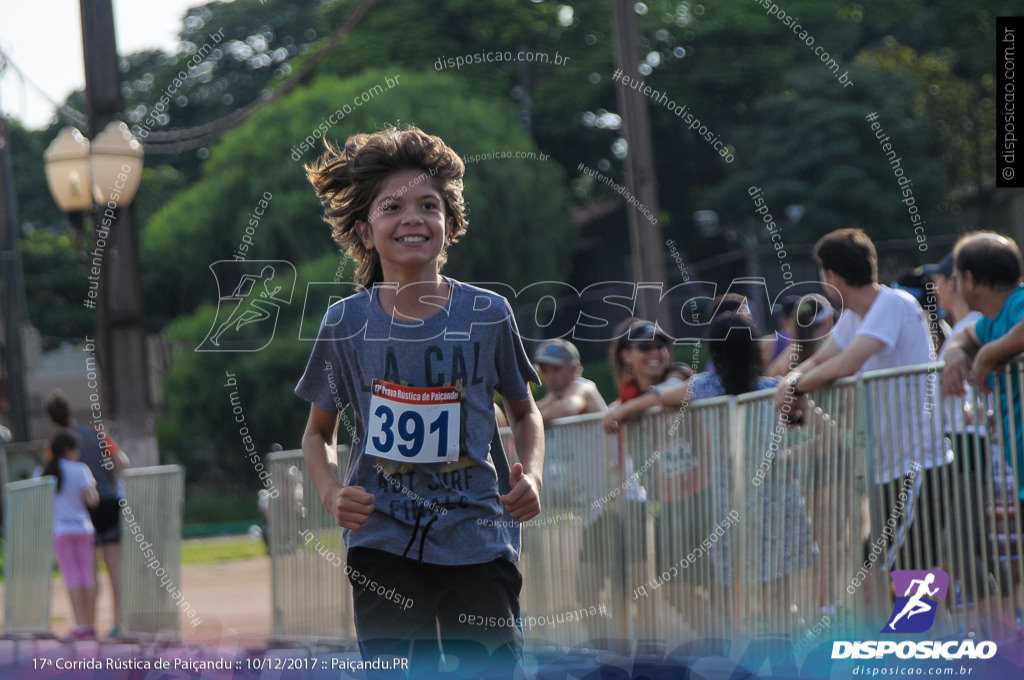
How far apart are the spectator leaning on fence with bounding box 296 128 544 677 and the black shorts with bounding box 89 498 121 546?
633 cm

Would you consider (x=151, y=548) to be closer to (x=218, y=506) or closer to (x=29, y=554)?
(x=29, y=554)

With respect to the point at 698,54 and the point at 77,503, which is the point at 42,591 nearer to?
the point at 77,503

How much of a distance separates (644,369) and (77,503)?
461 centimetres

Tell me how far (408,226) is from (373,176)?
179 mm

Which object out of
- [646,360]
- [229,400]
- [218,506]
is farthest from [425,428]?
[218,506]

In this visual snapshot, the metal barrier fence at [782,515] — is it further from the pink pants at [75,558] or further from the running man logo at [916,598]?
the pink pants at [75,558]

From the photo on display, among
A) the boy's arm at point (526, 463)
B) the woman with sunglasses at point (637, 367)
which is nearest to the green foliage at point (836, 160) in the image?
the woman with sunglasses at point (637, 367)

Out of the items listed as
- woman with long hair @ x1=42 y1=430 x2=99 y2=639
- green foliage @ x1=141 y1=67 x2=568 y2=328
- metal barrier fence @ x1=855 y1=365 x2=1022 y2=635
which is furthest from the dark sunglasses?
green foliage @ x1=141 y1=67 x2=568 y2=328

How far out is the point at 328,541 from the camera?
8.21m

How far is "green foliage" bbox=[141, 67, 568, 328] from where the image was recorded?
2133 cm

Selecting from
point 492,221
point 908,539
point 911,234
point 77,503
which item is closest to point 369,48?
point 492,221

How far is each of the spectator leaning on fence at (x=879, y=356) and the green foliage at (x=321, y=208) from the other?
1356 cm

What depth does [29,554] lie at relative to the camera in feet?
28.6

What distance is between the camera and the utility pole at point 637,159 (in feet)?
29.2
